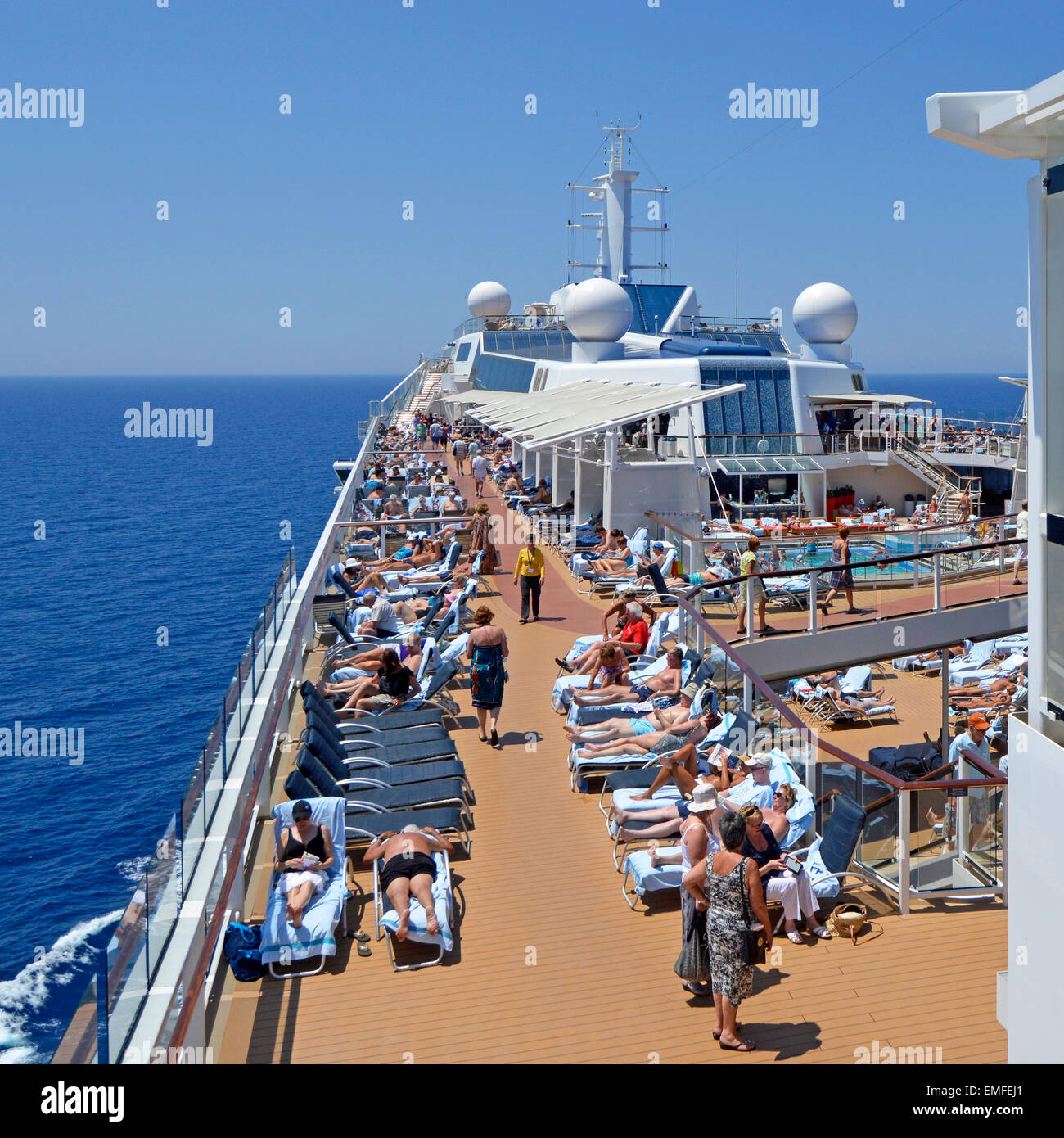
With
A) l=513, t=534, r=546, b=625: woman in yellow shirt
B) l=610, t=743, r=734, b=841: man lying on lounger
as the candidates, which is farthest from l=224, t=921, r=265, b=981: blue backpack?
l=513, t=534, r=546, b=625: woman in yellow shirt

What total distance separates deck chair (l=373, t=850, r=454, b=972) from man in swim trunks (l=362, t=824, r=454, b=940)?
0.08 ft

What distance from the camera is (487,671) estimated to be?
892 centimetres

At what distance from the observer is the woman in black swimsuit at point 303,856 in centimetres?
612

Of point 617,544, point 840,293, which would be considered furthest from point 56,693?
point 840,293

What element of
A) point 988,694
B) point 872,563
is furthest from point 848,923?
point 988,694

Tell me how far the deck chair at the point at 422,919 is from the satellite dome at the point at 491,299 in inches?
1814

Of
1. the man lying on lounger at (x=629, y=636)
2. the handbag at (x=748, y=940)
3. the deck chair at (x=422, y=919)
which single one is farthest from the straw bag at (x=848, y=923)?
the man lying on lounger at (x=629, y=636)

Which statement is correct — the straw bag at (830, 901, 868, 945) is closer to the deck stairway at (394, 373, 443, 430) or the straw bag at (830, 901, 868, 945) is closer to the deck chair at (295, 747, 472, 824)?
the deck chair at (295, 747, 472, 824)

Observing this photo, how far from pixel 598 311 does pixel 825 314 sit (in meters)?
5.49

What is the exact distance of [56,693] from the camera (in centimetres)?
2511

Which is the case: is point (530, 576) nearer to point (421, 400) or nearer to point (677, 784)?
point (677, 784)

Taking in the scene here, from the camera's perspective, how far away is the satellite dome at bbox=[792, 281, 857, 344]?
27469 mm
